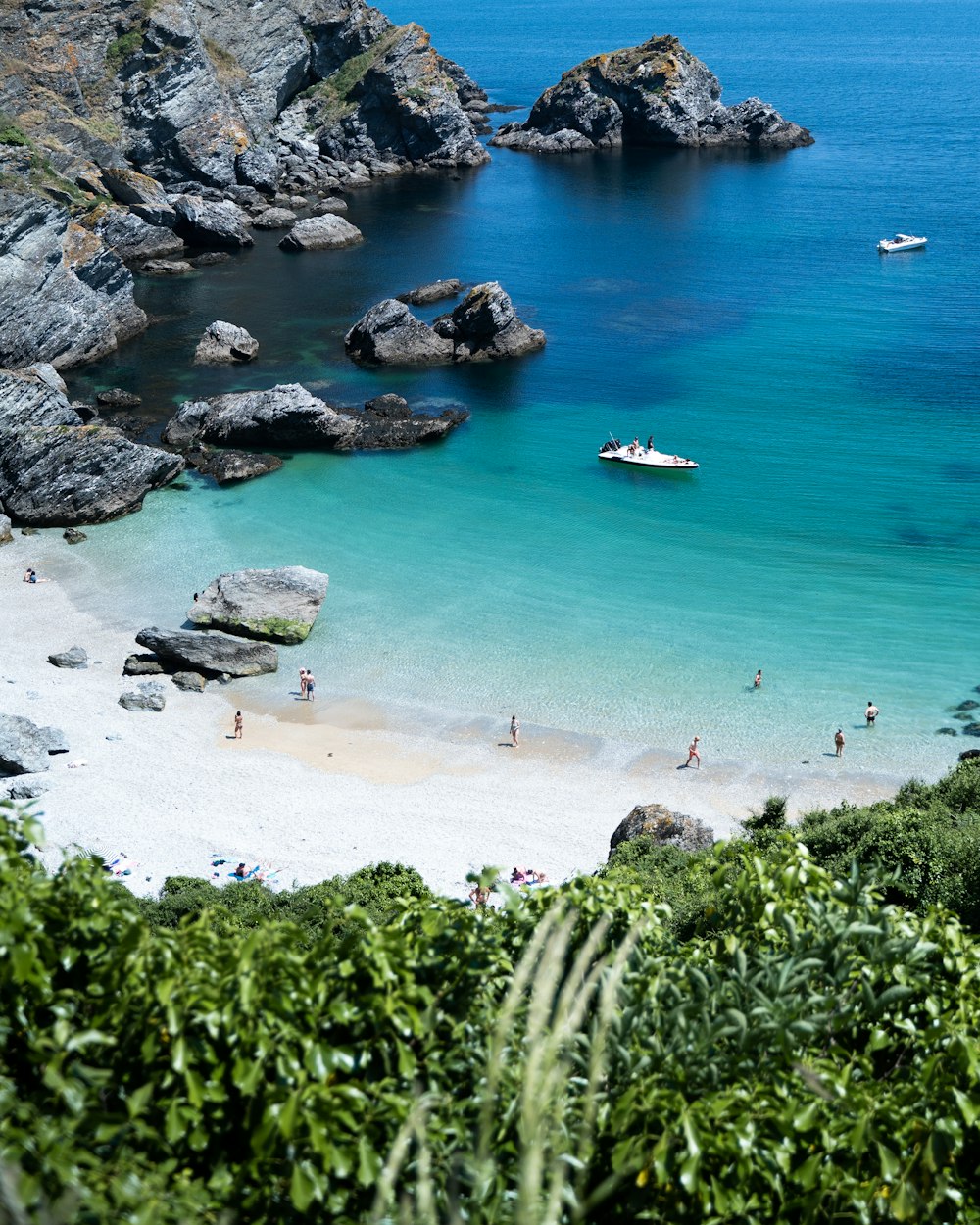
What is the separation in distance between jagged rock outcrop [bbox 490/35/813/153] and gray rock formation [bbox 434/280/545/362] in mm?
73214

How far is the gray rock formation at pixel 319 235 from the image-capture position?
102188 millimetres

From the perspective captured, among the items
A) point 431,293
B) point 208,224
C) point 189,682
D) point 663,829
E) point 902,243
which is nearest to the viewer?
point 663,829

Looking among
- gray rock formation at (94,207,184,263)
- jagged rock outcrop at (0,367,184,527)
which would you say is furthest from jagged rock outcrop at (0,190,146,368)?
jagged rock outcrop at (0,367,184,527)

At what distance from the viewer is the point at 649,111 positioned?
142 m

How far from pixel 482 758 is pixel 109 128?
281 ft

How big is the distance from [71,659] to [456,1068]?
123 ft

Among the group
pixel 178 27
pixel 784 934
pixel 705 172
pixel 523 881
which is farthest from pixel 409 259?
pixel 784 934

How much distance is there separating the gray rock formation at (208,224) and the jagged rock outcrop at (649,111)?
176ft

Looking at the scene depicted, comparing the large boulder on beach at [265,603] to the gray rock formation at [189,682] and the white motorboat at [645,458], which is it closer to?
the gray rock formation at [189,682]

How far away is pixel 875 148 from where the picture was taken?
140 meters

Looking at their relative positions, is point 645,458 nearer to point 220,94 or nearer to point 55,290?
point 55,290

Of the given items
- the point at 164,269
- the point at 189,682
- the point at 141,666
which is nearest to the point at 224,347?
the point at 164,269

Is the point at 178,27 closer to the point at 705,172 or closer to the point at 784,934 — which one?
the point at 705,172

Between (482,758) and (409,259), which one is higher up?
(409,259)
